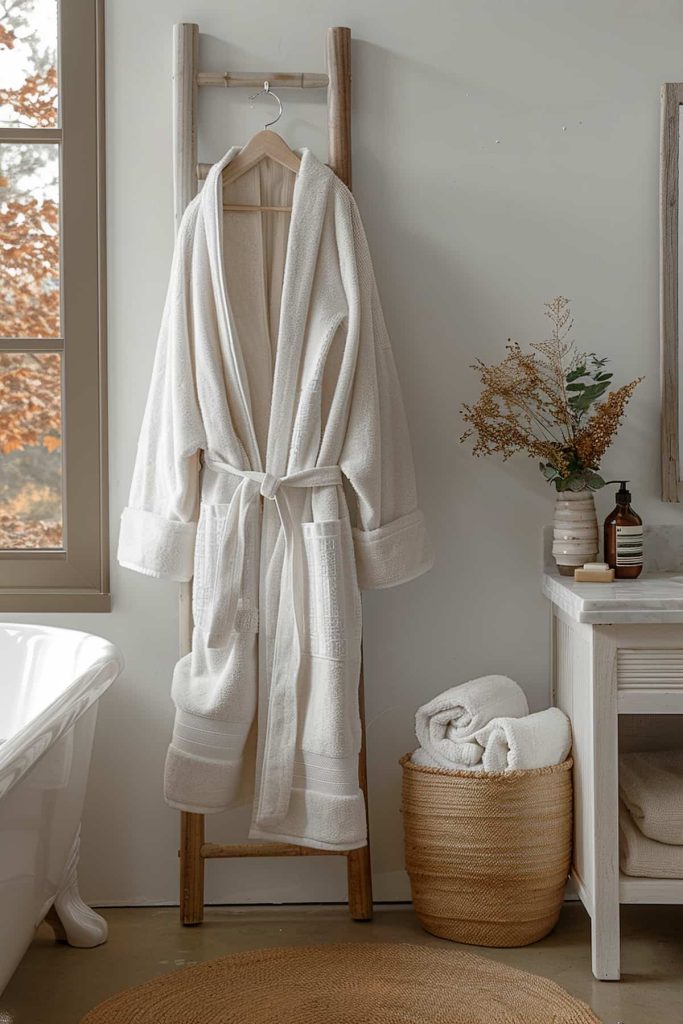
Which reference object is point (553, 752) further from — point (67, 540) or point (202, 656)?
point (67, 540)

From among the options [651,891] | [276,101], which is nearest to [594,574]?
[651,891]

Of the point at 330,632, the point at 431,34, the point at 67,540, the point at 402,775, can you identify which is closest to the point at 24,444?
the point at 67,540

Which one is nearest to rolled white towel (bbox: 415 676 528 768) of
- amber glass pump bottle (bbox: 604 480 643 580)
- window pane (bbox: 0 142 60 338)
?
amber glass pump bottle (bbox: 604 480 643 580)

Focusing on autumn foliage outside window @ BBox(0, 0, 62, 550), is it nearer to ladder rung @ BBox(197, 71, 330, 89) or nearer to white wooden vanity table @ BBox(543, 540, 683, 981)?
ladder rung @ BBox(197, 71, 330, 89)

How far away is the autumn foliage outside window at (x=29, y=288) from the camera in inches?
97.4

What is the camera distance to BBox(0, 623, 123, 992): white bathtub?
5.11 ft

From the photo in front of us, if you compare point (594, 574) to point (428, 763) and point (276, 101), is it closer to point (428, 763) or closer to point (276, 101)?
point (428, 763)

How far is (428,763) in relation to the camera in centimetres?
222

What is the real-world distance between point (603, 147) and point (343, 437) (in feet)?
3.12

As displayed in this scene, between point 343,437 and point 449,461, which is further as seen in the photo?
point 449,461

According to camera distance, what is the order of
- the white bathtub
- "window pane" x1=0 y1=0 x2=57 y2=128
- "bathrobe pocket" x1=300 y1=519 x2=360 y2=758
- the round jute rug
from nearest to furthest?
the white bathtub
the round jute rug
"bathrobe pocket" x1=300 y1=519 x2=360 y2=758
"window pane" x1=0 y1=0 x2=57 y2=128

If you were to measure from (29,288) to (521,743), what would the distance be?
1.56 metres

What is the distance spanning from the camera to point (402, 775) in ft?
7.73

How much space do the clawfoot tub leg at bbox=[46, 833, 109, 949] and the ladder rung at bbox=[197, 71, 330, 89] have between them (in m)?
1.69
